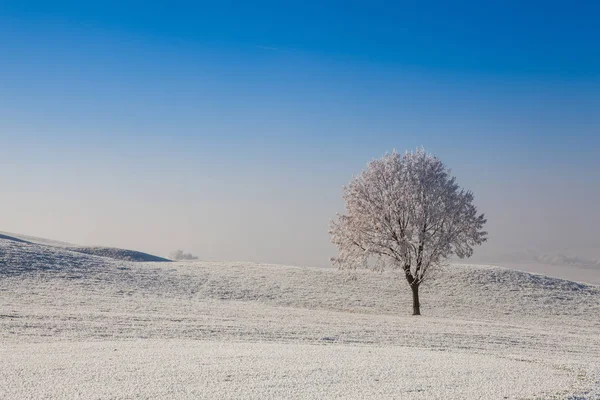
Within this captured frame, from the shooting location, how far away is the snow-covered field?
1313cm

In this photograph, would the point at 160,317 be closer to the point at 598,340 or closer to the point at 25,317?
the point at 25,317

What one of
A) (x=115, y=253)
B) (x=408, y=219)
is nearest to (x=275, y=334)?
(x=408, y=219)

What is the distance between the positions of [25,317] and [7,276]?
1595 centimetres

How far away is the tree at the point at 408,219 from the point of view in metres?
38.4

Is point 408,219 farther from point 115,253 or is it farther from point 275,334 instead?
point 115,253

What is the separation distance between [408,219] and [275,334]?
1731 centimetres

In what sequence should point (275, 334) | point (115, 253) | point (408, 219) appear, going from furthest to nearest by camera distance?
point (115, 253) → point (408, 219) → point (275, 334)

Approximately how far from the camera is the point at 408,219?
127 ft

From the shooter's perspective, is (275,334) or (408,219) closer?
(275,334)

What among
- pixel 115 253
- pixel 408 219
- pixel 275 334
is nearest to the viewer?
pixel 275 334

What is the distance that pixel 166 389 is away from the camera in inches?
484

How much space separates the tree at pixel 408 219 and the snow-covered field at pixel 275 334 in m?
4.13

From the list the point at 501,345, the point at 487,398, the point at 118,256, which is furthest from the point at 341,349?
the point at 118,256

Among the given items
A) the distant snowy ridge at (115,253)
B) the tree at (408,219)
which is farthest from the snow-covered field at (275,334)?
the distant snowy ridge at (115,253)
